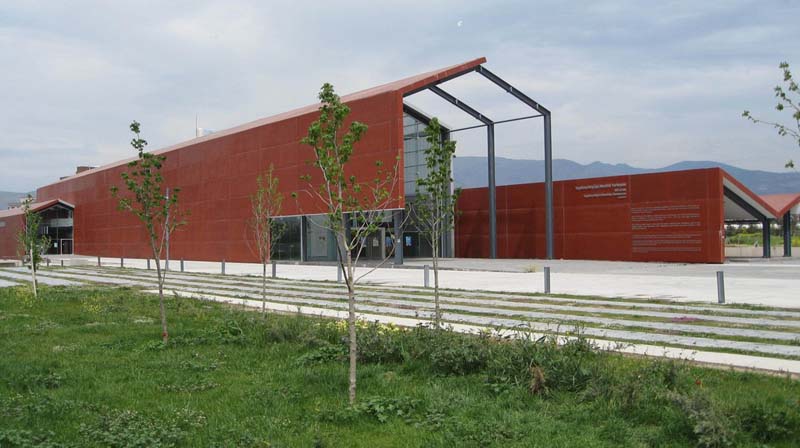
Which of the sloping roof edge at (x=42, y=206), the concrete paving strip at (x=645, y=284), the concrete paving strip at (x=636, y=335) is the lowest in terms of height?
the concrete paving strip at (x=636, y=335)

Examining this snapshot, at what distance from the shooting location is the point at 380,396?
708cm

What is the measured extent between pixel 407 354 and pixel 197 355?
3.18 m

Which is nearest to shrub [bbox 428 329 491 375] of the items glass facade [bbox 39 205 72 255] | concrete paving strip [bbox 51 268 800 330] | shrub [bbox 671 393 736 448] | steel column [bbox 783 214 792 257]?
shrub [bbox 671 393 736 448]

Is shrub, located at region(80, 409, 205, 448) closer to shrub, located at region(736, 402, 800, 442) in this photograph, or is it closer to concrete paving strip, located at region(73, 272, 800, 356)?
concrete paving strip, located at region(73, 272, 800, 356)

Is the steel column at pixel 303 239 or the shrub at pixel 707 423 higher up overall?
the steel column at pixel 303 239

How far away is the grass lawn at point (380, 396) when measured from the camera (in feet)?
19.0

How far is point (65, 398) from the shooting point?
7312 mm

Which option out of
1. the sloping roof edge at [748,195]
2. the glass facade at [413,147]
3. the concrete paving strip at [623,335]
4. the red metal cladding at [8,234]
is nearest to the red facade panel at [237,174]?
the glass facade at [413,147]

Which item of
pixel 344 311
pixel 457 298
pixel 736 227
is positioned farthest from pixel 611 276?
pixel 736 227

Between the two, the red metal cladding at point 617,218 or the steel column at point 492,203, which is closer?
the red metal cladding at point 617,218

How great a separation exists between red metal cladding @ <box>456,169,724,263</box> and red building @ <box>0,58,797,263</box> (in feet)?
0.21

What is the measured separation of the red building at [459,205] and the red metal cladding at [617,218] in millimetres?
64

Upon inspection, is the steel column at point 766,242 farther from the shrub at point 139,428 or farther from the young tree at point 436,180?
the shrub at point 139,428

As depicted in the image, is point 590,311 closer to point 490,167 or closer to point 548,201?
point 548,201
